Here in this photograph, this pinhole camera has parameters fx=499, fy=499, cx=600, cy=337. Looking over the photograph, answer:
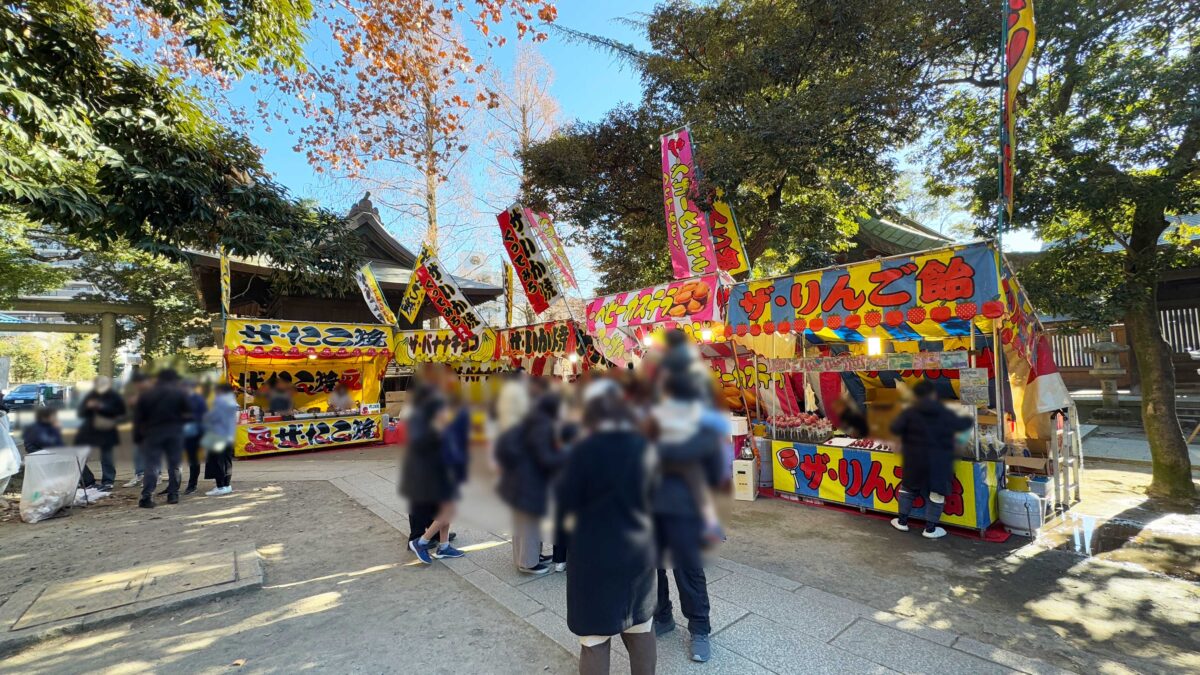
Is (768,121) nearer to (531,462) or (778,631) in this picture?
(778,631)

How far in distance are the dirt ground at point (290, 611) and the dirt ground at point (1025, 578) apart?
371cm

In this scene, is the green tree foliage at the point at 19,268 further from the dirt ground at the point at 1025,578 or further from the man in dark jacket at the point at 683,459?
the man in dark jacket at the point at 683,459

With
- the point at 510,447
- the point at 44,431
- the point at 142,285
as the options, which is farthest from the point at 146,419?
the point at 142,285

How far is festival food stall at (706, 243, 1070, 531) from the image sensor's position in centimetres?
441

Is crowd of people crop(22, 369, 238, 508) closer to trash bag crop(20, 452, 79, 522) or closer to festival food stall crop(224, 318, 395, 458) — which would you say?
festival food stall crop(224, 318, 395, 458)

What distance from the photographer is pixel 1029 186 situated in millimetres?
7941

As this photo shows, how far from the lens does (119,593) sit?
18.8 feet

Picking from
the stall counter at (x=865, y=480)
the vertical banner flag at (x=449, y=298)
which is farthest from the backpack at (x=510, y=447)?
the stall counter at (x=865, y=480)

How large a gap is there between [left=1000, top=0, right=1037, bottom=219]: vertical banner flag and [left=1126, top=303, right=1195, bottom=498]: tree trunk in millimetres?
9261

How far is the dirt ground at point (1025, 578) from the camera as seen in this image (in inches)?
185

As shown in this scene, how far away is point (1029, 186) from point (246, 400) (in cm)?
1057

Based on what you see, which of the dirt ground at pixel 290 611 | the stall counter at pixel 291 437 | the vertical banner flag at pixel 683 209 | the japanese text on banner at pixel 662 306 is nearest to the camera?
the dirt ground at pixel 290 611

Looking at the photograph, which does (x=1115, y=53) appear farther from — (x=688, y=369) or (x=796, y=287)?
(x=688, y=369)

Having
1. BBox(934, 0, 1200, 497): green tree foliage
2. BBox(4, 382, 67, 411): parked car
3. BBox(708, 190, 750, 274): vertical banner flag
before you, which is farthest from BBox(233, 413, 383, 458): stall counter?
BBox(934, 0, 1200, 497): green tree foliage
